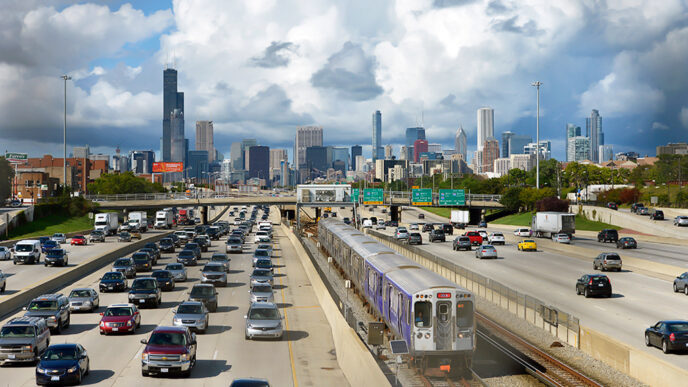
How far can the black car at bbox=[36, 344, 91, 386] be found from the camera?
21.0m

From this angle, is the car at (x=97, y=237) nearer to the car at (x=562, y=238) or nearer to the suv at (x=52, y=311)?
the car at (x=562, y=238)

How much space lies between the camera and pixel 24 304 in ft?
129

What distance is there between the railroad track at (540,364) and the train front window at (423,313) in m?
5.09

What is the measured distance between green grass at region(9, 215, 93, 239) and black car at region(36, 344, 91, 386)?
80.2 meters

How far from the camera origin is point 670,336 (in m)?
27.9

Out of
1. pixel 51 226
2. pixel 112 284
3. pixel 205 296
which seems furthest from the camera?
pixel 51 226

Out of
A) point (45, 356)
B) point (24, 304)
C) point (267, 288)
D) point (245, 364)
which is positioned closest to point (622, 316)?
point (267, 288)

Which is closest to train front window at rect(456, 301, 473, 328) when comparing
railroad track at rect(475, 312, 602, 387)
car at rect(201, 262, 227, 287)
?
railroad track at rect(475, 312, 602, 387)

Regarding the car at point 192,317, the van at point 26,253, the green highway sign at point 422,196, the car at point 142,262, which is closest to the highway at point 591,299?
the car at point 192,317

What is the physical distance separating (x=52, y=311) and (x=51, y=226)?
84954 millimetres

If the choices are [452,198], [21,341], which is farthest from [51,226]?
[21,341]

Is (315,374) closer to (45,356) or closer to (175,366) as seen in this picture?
(175,366)

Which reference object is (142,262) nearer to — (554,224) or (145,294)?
(145,294)

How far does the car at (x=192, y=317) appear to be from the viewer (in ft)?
100
